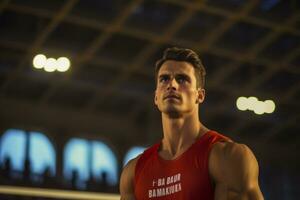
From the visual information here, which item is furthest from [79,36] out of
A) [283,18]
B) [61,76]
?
[283,18]

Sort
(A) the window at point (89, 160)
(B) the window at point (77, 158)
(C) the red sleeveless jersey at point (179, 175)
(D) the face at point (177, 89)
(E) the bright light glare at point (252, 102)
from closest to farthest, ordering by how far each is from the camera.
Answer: (C) the red sleeveless jersey at point (179, 175)
(D) the face at point (177, 89)
(B) the window at point (77, 158)
(E) the bright light glare at point (252, 102)
(A) the window at point (89, 160)

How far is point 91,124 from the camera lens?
22.4 metres

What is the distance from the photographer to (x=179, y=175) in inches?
168

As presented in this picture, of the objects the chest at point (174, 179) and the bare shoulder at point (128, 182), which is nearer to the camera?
the chest at point (174, 179)

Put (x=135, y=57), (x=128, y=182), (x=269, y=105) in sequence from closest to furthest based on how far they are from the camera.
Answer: (x=128, y=182) < (x=135, y=57) < (x=269, y=105)

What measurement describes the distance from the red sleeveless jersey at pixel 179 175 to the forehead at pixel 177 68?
446 mm

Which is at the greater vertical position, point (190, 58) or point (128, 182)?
point (190, 58)

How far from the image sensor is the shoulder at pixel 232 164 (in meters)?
4.04

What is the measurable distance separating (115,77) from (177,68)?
52.7ft

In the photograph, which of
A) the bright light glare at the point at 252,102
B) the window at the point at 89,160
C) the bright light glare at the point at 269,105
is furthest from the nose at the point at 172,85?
the bright light glare at the point at 269,105

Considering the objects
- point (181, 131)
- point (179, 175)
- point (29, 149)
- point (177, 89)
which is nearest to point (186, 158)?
point (179, 175)

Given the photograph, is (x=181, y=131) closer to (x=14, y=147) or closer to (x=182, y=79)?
(x=182, y=79)

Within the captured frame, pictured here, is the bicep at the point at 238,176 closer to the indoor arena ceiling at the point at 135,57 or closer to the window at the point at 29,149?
the indoor arena ceiling at the point at 135,57

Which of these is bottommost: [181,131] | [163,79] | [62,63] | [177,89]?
[181,131]
